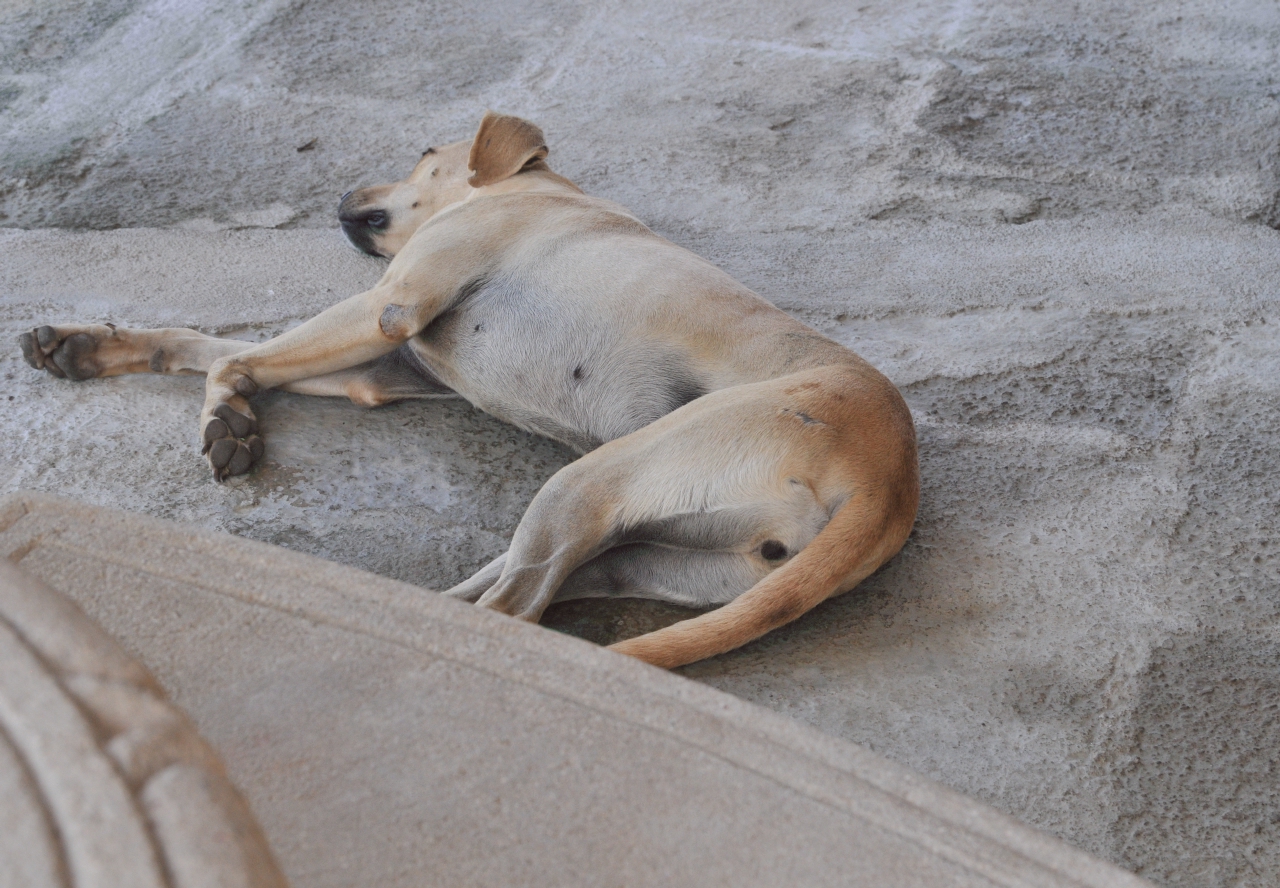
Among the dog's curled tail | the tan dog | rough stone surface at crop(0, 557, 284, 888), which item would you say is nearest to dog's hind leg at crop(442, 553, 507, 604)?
the tan dog

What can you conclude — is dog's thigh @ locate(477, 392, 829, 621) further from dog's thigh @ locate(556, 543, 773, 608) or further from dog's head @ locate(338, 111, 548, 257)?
dog's head @ locate(338, 111, 548, 257)

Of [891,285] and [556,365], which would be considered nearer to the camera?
[556,365]

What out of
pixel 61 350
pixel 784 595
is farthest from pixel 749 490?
pixel 61 350

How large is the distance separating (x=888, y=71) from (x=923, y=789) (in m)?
4.85

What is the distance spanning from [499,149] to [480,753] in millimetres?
2774

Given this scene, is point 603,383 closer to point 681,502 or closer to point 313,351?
point 681,502

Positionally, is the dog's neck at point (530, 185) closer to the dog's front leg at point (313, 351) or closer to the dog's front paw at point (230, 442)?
the dog's front leg at point (313, 351)

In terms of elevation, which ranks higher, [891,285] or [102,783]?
[102,783]

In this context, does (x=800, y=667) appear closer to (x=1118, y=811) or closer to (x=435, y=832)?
(x=1118, y=811)

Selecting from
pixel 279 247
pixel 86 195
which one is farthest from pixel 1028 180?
pixel 86 195

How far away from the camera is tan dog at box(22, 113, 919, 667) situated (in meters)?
2.55

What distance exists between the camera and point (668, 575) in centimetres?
274

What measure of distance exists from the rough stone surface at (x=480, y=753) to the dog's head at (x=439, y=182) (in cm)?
242

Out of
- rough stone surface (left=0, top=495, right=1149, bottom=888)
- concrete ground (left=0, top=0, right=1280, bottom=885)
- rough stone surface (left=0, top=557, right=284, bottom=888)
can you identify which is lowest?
concrete ground (left=0, top=0, right=1280, bottom=885)
